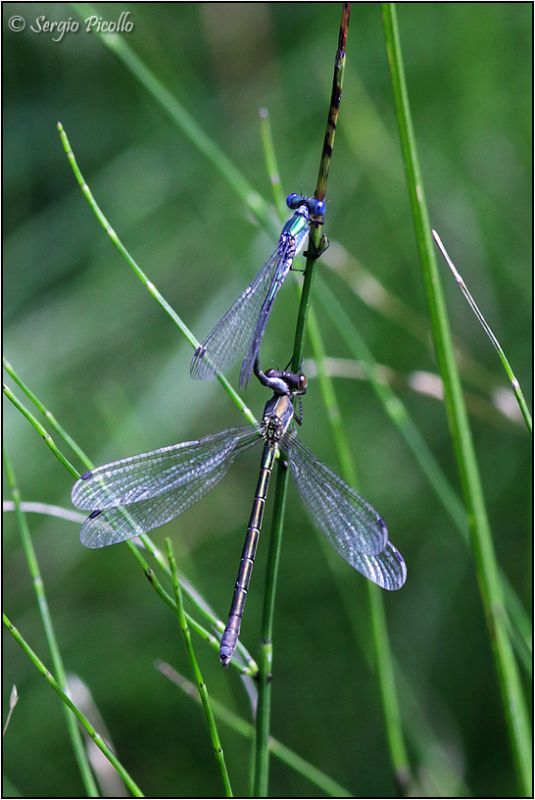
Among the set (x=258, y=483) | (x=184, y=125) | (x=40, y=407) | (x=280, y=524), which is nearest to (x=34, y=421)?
(x=40, y=407)

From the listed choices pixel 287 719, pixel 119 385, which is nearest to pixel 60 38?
pixel 119 385

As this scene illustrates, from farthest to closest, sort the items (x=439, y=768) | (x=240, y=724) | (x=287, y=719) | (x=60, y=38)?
1. (x=60, y=38)
2. (x=287, y=719)
3. (x=439, y=768)
4. (x=240, y=724)

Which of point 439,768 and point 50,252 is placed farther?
point 50,252

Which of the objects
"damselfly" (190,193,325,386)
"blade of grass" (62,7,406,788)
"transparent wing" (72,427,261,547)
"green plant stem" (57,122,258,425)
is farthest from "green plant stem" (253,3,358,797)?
"blade of grass" (62,7,406,788)

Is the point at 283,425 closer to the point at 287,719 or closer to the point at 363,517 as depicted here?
the point at 363,517

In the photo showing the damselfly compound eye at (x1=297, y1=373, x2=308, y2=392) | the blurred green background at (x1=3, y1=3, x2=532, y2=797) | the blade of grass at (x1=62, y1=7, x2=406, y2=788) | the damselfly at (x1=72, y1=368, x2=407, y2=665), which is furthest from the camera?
the blurred green background at (x1=3, y1=3, x2=532, y2=797)

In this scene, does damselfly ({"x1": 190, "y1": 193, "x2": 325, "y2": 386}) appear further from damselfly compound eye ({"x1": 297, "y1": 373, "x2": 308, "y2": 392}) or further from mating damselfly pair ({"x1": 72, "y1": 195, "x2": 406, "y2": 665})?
damselfly compound eye ({"x1": 297, "y1": 373, "x2": 308, "y2": 392})

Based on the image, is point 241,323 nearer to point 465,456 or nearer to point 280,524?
point 280,524
